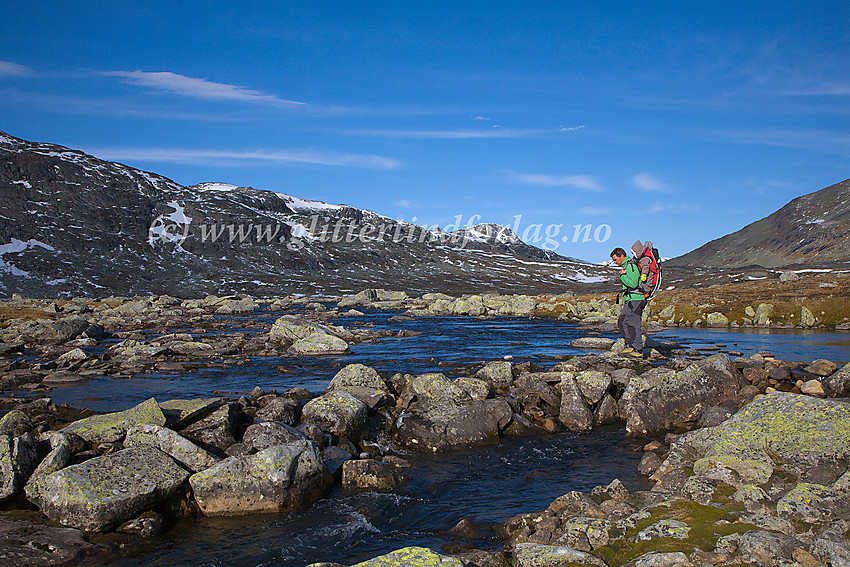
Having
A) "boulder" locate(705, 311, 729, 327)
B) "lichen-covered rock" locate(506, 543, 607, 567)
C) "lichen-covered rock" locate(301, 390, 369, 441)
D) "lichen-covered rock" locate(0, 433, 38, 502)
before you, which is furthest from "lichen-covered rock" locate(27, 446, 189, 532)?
"boulder" locate(705, 311, 729, 327)

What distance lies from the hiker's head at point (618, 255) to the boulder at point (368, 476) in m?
10.3

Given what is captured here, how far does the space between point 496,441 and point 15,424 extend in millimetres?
11719

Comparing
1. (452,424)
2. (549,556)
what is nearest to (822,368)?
(452,424)

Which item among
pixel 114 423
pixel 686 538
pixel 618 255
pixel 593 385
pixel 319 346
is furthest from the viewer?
pixel 319 346

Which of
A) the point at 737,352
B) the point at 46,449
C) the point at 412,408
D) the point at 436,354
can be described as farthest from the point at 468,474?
the point at 737,352

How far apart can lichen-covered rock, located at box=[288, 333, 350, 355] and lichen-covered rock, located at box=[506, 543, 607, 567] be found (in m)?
24.3

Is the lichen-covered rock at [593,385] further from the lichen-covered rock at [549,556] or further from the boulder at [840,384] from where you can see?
the lichen-covered rock at [549,556]

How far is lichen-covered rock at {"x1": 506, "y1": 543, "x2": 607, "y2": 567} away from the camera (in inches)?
276

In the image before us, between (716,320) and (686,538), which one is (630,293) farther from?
Answer: (716,320)

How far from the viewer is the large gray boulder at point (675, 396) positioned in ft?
49.9

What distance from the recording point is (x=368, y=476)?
1181 cm

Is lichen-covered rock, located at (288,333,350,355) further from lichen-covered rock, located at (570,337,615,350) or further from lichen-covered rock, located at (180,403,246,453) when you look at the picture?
lichen-covered rock, located at (180,403,246,453)

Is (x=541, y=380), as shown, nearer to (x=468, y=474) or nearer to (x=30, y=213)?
(x=468, y=474)

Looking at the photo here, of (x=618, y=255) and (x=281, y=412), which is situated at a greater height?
(x=618, y=255)
